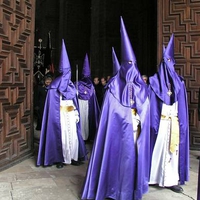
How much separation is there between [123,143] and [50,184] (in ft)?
4.93

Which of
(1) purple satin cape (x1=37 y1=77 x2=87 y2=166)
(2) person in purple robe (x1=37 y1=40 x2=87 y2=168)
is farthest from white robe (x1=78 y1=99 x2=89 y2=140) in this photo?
(1) purple satin cape (x1=37 y1=77 x2=87 y2=166)

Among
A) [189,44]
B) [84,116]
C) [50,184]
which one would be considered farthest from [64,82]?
[189,44]

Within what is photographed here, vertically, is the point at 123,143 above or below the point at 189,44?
below

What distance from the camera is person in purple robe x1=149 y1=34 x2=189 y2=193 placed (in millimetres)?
3916

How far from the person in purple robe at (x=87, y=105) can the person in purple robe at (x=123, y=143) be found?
3700 mm

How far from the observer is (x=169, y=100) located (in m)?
3.96

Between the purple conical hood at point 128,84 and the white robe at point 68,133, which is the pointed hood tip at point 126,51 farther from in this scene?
the white robe at point 68,133

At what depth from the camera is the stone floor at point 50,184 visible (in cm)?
371

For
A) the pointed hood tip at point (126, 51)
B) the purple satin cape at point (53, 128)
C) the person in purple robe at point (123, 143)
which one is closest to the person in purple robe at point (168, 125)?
the person in purple robe at point (123, 143)

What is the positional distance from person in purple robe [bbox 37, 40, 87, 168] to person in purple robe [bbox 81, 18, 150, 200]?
180 cm

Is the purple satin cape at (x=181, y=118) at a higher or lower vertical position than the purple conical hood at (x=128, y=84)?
lower

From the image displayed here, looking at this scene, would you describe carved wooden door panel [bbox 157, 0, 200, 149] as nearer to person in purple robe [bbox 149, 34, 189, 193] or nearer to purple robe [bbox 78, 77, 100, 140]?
purple robe [bbox 78, 77, 100, 140]

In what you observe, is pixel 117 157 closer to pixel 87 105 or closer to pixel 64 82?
pixel 64 82

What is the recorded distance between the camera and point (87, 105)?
23.7ft
